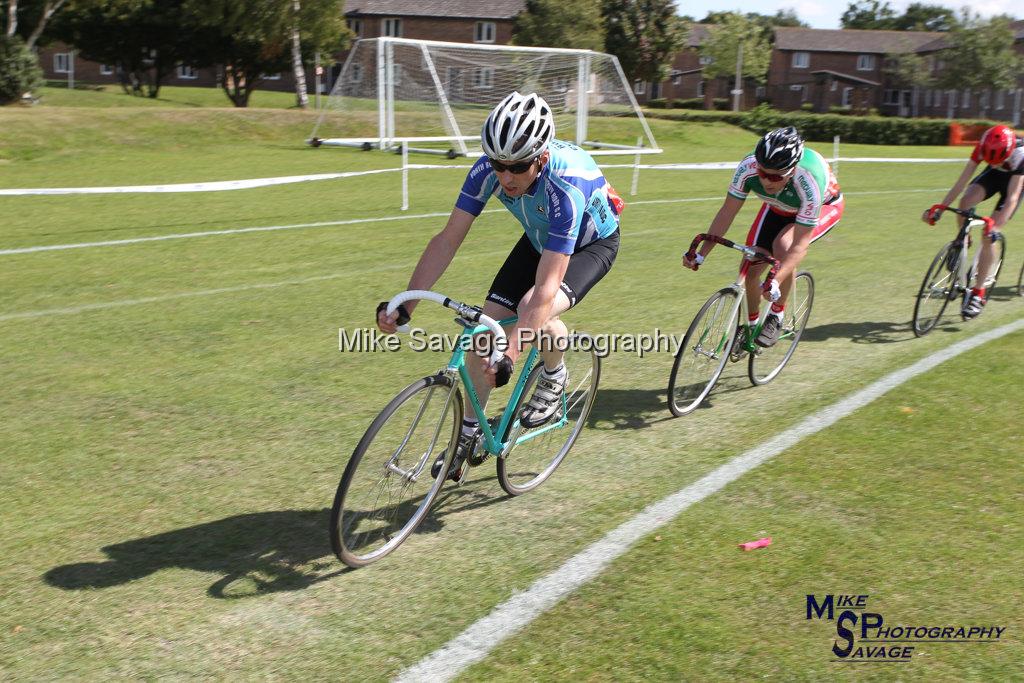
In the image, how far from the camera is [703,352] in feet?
23.0

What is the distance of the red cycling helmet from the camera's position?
9.72 meters

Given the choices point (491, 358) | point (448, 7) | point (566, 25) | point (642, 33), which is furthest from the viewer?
point (448, 7)

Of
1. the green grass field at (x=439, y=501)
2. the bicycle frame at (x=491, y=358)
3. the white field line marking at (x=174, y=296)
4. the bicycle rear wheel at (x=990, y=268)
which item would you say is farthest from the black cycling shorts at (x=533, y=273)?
the bicycle rear wheel at (x=990, y=268)

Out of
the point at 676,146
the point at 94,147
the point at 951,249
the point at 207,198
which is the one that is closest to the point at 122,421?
the point at 951,249

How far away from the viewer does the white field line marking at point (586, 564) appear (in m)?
3.64

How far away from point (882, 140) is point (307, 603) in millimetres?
55423

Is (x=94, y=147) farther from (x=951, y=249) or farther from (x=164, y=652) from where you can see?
(x=164, y=652)

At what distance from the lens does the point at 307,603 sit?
13.3 ft

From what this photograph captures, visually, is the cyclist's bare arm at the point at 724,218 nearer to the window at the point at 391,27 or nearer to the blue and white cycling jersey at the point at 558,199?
the blue and white cycling jersey at the point at 558,199

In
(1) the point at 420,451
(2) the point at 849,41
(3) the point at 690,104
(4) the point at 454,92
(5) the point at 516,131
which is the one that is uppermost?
(2) the point at 849,41

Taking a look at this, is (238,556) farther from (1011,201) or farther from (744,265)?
(1011,201)

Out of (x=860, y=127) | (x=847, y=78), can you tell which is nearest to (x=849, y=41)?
(x=847, y=78)

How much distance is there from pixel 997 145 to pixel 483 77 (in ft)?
79.1

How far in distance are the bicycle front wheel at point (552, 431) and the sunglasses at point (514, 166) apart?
1.20 m
